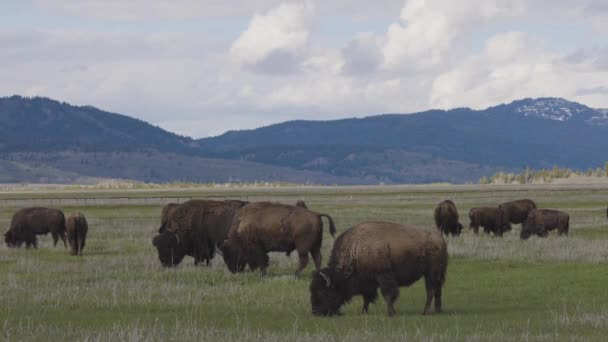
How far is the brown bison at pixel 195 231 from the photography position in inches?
1026

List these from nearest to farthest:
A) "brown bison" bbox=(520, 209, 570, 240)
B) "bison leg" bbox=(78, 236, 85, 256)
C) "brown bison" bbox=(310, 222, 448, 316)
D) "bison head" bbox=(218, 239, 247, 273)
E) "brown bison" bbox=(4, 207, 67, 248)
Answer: "brown bison" bbox=(310, 222, 448, 316) < "bison head" bbox=(218, 239, 247, 273) < "bison leg" bbox=(78, 236, 85, 256) < "brown bison" bbox=(4, 207, 67, 248) < "brown bison" bbox=(520, 209, 570, 240)

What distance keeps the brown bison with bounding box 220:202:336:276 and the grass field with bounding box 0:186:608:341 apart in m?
0.50

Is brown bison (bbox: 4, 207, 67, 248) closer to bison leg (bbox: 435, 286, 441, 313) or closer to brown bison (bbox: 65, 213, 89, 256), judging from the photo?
brown bison (bbox: 65, 213, 89, 256)

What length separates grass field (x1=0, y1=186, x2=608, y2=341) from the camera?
1465 cm

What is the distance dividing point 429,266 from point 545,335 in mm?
3193

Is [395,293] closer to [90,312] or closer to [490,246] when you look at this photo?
[90,312]

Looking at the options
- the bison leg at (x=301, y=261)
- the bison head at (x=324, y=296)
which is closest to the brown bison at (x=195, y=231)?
the bison leg at (x=301, y=261)

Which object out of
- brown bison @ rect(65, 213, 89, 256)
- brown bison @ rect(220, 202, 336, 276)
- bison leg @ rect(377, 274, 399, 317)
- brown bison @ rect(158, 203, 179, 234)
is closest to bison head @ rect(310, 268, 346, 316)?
bison leg @ rect(377, 274, 399, 317)

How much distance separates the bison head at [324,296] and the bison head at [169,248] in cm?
930

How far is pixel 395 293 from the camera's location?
665 inches

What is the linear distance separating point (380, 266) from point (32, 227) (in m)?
20.4

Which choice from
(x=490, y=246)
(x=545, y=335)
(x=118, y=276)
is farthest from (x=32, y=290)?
(x=490, y=246)

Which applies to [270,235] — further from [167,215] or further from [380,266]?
[380,266]

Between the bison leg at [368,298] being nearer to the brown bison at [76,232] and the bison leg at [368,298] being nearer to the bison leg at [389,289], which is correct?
the bison leg at [389,289]
